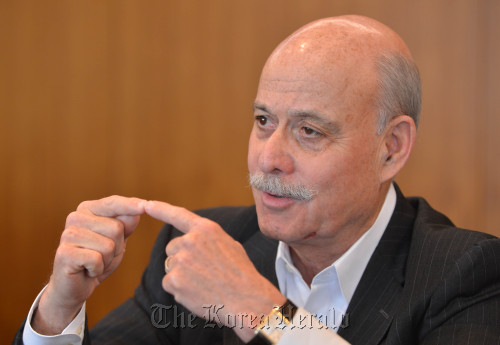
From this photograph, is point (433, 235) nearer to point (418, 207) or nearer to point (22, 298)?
point (418, 207)

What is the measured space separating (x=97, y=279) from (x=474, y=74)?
6.26ft

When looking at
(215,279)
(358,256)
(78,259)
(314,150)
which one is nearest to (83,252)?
(78,259)

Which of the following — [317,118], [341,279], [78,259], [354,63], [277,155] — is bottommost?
[341,279]

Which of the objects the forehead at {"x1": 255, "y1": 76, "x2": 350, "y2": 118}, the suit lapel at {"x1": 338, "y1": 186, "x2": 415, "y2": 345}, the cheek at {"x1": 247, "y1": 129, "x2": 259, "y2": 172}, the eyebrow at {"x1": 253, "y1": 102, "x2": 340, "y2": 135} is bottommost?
the suit lapel at {"x1": 338, "y1": 186, "x2": 415, "y2": 345}

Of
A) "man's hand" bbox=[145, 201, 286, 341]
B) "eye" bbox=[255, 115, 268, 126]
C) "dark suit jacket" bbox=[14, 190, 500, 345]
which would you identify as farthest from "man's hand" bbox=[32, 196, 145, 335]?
"eye" bbox=[255, 115, 268, 126]

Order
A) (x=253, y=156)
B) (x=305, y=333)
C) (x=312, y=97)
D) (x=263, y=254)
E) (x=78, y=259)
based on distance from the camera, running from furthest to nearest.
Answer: (x=263, y=254)
(x=253, y=156)
(x=312, y=97)
(x=78, y=259)
(x=305, y=333)

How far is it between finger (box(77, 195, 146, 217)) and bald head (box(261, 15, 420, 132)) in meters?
0.52

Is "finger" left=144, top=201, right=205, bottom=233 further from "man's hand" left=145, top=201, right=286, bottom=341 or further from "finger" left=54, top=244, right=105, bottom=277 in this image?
"finger" left=54, top=244, right=105, bottom=277

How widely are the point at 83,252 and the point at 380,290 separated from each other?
0.80m

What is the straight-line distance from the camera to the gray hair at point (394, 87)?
1740 mm

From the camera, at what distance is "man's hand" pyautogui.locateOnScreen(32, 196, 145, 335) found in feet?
5.14

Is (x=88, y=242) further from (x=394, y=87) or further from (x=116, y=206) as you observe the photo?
(x=394, y=87)

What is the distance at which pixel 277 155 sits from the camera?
1676 millimetres

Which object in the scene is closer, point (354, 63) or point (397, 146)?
point (354, 63)
